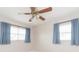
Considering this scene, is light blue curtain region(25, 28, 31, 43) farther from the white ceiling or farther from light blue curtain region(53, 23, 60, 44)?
light blue curtain region(53, 23, 60, 44)

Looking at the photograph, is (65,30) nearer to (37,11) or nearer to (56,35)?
(56,35)

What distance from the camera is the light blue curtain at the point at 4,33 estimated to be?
2018 mm

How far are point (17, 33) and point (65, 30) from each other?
736 millimetres

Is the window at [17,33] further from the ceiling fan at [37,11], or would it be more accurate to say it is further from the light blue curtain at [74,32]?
the light blue curtain at [74,32]

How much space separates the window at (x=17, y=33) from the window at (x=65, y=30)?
587mm

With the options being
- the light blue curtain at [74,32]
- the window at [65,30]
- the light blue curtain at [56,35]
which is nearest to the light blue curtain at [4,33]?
the light blue curtain at [56,35]

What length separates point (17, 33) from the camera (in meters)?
2.06

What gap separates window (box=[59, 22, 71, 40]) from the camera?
2081mm

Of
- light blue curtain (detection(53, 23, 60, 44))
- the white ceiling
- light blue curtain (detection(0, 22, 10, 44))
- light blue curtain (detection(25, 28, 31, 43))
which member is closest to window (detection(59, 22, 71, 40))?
light blue curtain (detection(53, 23, 60, 44))

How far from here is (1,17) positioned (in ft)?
6.68

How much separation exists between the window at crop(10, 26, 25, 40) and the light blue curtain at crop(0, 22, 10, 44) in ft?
0.20

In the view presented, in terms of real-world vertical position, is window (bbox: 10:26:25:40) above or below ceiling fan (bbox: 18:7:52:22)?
below

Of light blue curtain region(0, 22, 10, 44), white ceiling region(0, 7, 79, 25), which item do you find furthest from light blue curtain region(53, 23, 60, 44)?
light blue curtain region(0, 22, 10, 44)
